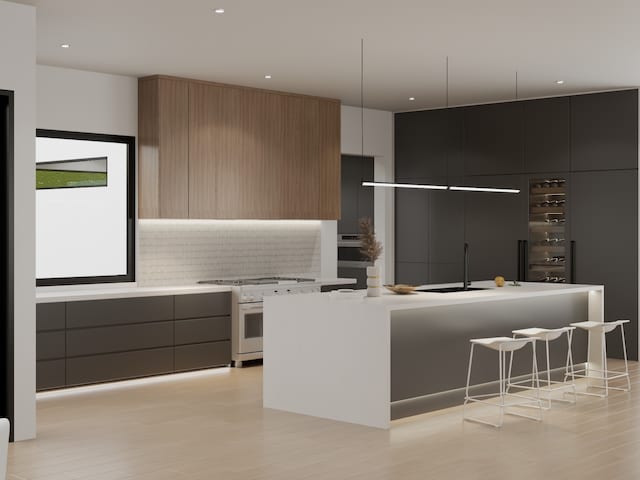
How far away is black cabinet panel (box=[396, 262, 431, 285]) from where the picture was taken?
11.4 m

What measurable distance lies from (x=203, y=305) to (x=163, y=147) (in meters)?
1.55

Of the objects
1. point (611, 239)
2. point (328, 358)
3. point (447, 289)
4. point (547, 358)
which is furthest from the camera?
point (611, 239)

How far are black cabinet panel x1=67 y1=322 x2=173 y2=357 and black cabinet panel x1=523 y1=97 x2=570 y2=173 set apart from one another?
174 inches

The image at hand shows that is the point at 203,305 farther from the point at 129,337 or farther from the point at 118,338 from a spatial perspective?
the point at 118,338

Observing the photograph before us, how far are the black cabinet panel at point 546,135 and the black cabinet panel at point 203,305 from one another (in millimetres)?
3731

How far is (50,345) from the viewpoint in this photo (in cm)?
790

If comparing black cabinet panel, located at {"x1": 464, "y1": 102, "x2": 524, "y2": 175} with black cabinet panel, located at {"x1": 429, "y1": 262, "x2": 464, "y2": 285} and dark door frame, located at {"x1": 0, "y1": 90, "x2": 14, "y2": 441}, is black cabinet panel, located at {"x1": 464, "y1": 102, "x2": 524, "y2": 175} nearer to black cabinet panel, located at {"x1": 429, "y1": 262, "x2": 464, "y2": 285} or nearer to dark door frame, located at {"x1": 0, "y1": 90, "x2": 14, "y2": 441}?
black cabinet panel, located at {"x1": 429, "y1": 262, "x2": 464, "y2": 285}

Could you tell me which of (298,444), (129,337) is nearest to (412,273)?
(129,337)

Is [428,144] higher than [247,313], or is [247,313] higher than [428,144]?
[428,144]

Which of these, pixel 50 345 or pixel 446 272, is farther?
pixel 446 272

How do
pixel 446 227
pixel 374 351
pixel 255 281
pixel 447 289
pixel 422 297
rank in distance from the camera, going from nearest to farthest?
1. pixel 374 351
2. pixel 422 297
3. pixel 447 289
4. pixel 255 281
5. pixel 446 227

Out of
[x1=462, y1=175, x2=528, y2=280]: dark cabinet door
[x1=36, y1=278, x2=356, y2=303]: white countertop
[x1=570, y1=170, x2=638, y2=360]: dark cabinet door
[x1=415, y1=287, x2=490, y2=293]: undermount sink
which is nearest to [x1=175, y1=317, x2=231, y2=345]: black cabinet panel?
[x1=36, y1=278, x2=356, y2=303]: white countertop

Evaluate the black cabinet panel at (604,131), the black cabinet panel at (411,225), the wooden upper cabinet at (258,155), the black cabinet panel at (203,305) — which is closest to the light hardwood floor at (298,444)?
the black cabinet panel at (203,305)

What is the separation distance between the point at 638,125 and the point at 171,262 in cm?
493
